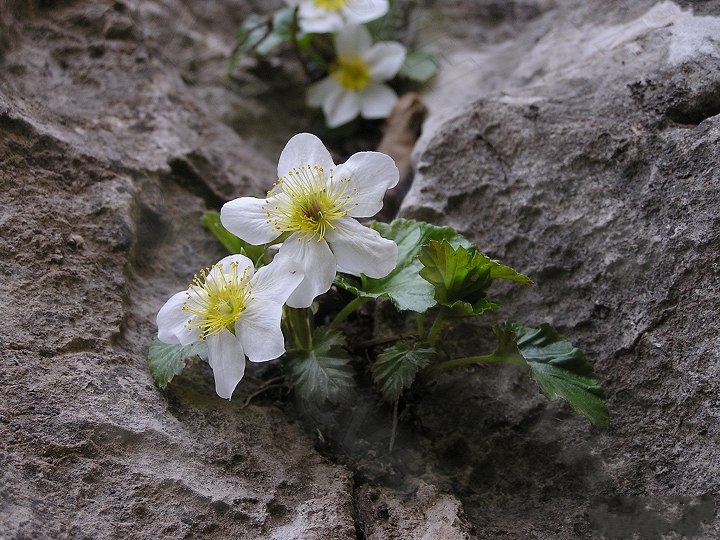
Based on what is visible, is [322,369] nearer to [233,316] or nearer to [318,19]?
[233,316]

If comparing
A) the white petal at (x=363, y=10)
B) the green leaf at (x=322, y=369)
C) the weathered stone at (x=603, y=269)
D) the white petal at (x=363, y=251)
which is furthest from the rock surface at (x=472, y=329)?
the white petal at (x=363, y=10)

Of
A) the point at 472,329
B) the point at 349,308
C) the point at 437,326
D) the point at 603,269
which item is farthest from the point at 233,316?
the point at 603,269

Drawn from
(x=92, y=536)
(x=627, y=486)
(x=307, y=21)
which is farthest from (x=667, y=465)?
(x=307, y=21)

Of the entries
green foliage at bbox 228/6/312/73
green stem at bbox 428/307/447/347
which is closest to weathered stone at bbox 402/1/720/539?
green stem at bbox 428/307/447/347

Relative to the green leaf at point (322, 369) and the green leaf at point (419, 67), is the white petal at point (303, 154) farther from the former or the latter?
the green leaf at point (419, 67)

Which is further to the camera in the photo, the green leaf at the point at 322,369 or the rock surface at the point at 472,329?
the green leaf at the point at 322,369

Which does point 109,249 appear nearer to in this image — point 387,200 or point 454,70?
point 387,200
